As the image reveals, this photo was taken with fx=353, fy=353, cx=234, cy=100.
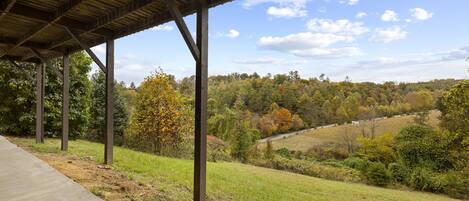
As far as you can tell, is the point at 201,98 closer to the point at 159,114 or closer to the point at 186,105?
the point at 159,114

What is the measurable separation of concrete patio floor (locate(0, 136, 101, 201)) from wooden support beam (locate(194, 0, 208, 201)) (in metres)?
1.25

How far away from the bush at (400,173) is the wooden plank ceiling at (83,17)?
20.5 metres

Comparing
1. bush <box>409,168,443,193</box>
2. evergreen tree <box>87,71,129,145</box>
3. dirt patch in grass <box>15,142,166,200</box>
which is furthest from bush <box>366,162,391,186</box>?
dirt patch in grass <box>15,142,166,200</box>

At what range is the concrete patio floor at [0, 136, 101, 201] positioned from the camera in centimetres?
430

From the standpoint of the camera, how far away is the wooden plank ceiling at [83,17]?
17.5ft

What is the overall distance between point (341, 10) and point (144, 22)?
43944 millimetres

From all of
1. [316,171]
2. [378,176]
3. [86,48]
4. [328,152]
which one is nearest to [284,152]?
[328,152]

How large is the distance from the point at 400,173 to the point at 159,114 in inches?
606

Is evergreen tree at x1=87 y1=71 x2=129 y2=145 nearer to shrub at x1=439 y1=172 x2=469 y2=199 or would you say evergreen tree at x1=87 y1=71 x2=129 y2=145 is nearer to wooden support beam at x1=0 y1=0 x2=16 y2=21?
wooden support beam at x1=0 y1=0 x2=16 y2=21

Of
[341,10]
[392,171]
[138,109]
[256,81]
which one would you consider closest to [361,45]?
[341,10]

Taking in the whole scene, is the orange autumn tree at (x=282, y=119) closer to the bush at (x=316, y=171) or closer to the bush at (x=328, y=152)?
the bush at (x=328, y=152)

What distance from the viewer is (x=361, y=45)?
45.3 meters

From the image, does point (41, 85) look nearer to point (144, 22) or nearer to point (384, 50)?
point (144, 22)

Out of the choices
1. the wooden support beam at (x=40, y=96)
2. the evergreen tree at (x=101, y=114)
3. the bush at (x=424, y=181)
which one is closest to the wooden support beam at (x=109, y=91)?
the wooden support beam at (x=40, y=96)
